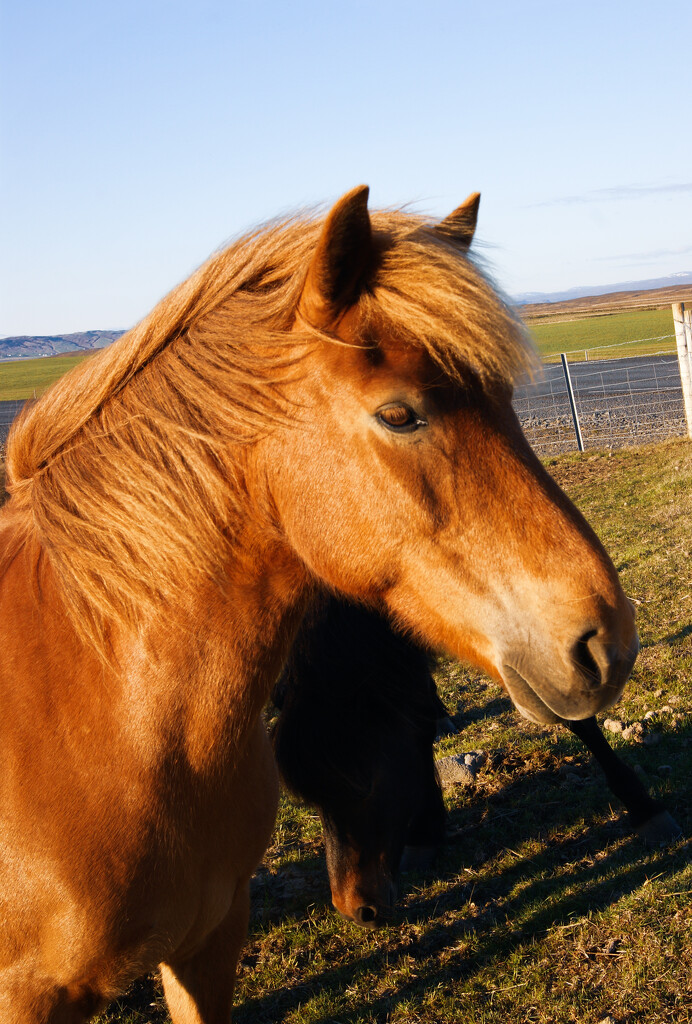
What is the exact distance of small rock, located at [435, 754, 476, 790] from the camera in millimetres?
4547

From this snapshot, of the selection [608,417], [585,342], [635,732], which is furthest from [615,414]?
[585,342]

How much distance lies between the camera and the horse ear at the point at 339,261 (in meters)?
1.55

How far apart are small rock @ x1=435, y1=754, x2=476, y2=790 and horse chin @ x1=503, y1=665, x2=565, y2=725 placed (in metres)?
3.01

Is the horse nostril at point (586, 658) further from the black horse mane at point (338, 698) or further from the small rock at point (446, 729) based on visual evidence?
the small rock at point (446, 729)

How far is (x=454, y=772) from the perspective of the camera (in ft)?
15.1

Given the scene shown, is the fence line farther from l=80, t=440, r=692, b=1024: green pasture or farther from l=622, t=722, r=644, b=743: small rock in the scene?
l=80, t=440, r=692, b=1024: green pasture

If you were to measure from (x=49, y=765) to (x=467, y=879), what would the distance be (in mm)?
2664

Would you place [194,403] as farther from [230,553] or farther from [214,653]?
[214,653]

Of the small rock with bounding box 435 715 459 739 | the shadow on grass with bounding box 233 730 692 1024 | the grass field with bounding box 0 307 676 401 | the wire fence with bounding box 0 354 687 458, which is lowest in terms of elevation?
the grass field with bounding box 0 307 676 401

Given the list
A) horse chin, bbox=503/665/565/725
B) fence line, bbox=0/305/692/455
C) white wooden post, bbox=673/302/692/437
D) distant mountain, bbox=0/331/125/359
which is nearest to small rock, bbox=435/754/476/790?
horse chin, bbox=503/665/565/725

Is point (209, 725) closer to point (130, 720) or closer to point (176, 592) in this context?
point (130, 720)

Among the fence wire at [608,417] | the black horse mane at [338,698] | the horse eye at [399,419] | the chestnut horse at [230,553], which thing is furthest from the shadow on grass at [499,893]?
the fence wire at [608,417]

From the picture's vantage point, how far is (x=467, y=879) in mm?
3773

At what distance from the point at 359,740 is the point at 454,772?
5.44 feet
